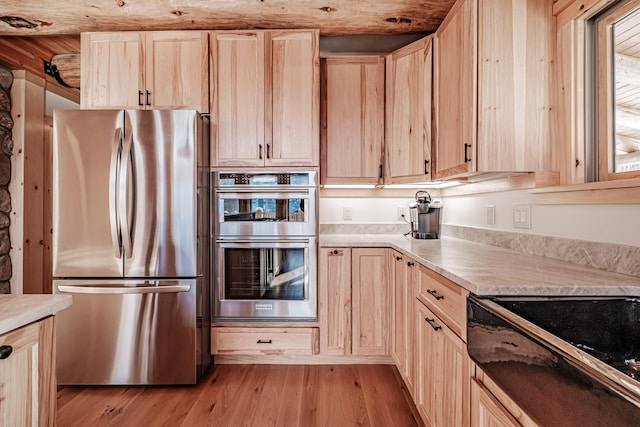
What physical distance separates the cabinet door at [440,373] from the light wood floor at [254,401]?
1.16 ft

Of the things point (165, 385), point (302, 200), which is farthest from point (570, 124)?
point (165, 385)

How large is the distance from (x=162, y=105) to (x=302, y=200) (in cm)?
120

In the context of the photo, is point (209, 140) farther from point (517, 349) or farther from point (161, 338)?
point (517, 349)

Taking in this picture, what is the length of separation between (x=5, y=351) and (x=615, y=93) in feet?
7.44

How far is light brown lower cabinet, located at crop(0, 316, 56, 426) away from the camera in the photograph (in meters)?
0.77

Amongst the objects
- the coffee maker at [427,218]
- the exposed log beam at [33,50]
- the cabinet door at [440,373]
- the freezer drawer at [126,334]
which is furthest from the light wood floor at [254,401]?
the exposed log beam at [33,50]

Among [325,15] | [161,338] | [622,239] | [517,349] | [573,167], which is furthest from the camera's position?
[325,15]

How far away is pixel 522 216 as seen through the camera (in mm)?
1752

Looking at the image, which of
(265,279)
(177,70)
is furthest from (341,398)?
(177,70)

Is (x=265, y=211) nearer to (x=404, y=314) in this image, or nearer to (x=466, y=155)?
(x=404, y=314)

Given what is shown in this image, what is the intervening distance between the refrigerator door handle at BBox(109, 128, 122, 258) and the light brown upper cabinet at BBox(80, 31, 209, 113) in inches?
17.5

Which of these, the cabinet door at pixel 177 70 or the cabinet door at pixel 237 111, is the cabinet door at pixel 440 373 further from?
the cabinet door at pixel 177 70

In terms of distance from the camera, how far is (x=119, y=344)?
2043 millimetres

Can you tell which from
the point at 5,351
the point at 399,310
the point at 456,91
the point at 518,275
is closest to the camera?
the point at 5,351
